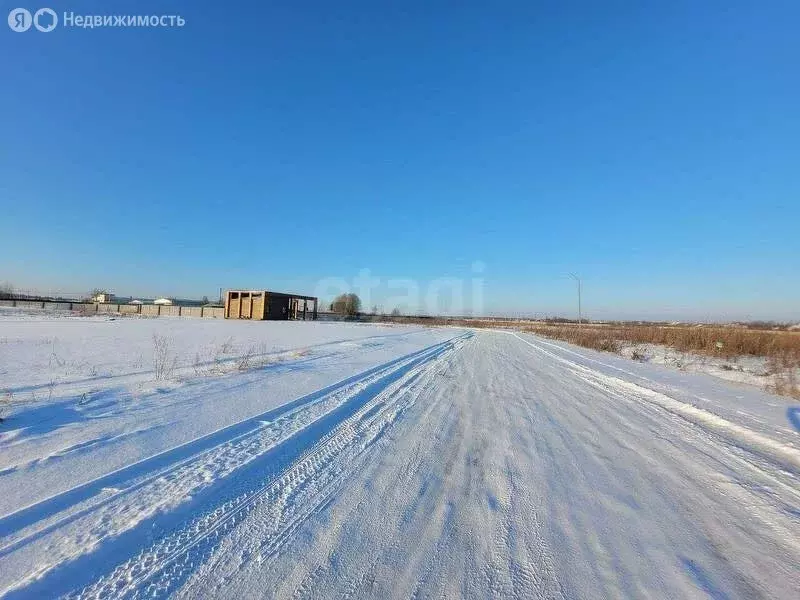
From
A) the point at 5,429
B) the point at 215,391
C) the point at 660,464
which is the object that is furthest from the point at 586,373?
the point at 5,429

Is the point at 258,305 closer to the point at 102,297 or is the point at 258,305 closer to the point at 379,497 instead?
the point at 379,497

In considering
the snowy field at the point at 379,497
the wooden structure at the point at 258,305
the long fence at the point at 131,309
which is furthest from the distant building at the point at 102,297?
the snowy field at the point at 379,497

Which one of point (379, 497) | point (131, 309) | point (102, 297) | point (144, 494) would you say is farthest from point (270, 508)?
point (102, 297)

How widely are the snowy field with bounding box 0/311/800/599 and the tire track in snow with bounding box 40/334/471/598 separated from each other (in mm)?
14

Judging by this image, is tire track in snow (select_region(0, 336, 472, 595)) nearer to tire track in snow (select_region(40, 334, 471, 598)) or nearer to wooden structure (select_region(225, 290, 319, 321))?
tire track in snow (select_region(40, 334, 471, 598))

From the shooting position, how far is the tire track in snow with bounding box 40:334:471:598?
188 cm

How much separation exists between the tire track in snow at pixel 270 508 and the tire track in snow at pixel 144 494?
0.41 ft

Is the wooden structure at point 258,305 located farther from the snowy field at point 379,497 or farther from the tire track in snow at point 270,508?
the tire track in snow at point 270,508

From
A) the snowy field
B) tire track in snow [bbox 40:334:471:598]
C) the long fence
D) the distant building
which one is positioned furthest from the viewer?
the distant building

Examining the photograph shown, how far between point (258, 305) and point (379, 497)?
4141 centimetres

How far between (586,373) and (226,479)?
31.1 feet

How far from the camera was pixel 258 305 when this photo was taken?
Result: 41156 mm

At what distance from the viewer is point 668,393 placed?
24.2 ft

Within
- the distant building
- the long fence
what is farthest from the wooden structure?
the distant building
